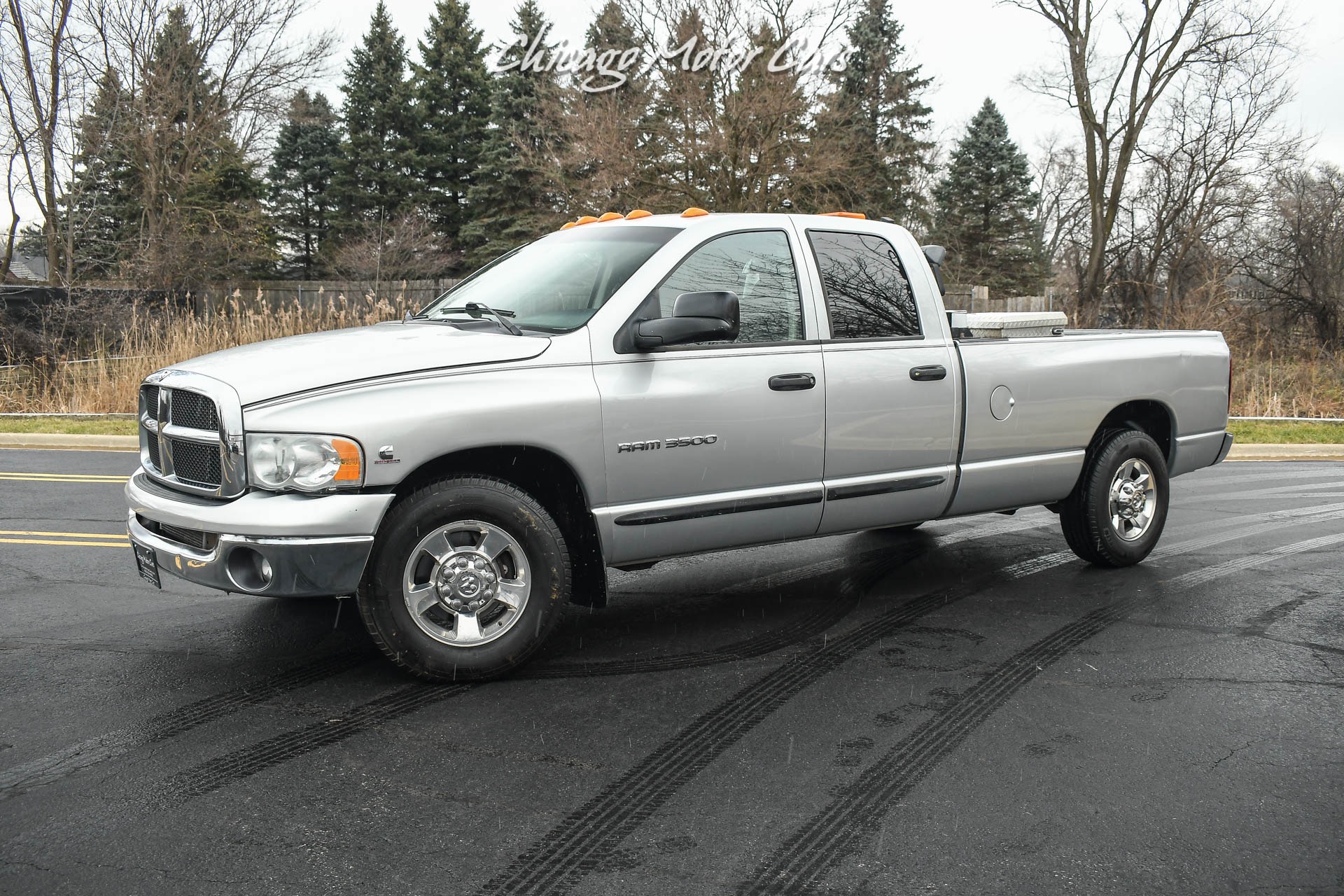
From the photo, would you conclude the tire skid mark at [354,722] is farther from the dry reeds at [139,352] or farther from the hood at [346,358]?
the dry reeds at [139,352]

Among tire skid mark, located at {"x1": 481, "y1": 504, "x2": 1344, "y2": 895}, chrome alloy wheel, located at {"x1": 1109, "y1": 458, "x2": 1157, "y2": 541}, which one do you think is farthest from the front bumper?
chrome alloy wheel, located at {"x1": 1109, "y1": 458, "x2": 1157, "y2": 541}

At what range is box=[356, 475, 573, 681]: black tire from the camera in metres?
4.40

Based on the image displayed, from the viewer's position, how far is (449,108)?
49469mm

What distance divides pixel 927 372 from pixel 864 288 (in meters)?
0.55

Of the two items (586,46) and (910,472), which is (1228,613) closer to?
(910,472)

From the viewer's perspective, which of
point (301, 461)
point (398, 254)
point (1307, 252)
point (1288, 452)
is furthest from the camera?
point (398, 254)

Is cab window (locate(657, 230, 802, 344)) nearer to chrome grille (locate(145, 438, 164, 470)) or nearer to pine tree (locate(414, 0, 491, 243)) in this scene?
chrome grille (locate(145, 438, 164, 470))

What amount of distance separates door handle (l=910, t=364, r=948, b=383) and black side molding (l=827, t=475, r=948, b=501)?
50cm

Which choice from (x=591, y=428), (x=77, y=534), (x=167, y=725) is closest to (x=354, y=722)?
(x=167, y=725)

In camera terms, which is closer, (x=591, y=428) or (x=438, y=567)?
(x=438, y=567)

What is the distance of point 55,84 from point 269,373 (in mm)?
25053

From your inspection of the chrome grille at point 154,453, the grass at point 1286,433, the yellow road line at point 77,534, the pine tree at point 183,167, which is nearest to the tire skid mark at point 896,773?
the chrome grille at point 154,453

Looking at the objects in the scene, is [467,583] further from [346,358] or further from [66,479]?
[66,479]

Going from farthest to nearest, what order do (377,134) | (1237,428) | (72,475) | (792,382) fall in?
(377,134) < (1237,428) < (72,475) < (792,382)
